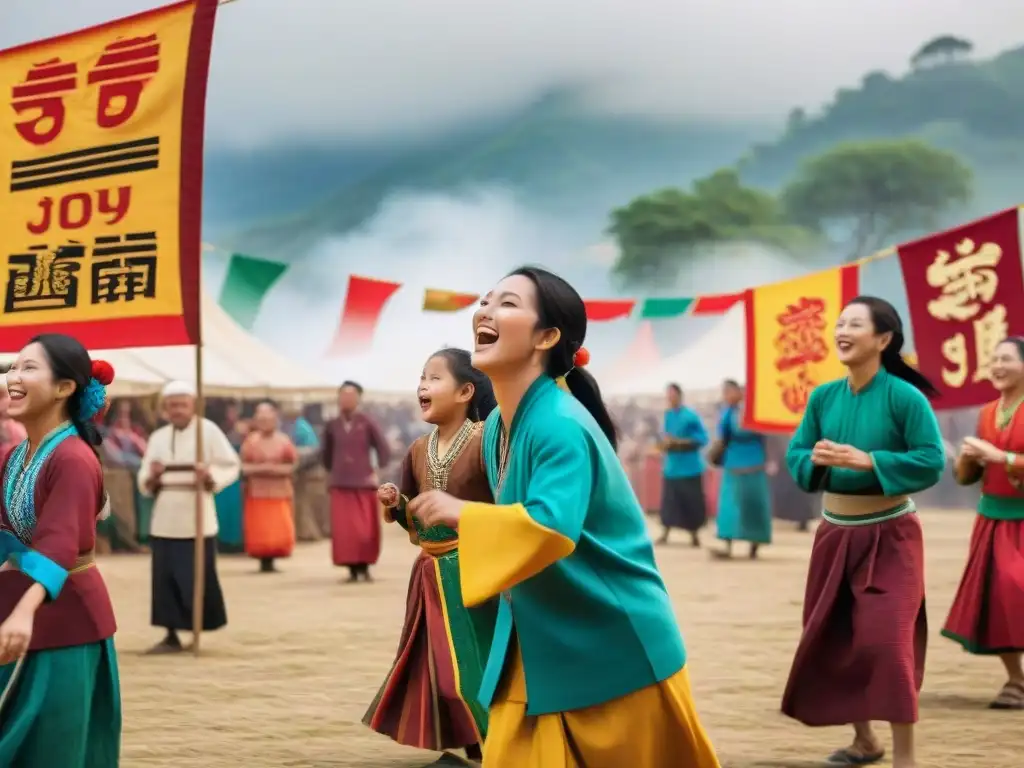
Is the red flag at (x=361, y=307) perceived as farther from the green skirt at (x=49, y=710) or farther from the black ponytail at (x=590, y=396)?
the black ponytail at (x=590, y=396)

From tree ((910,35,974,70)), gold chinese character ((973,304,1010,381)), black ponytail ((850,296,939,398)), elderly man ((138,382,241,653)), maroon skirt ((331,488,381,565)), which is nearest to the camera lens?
black ponytail ((850,296,939,398))

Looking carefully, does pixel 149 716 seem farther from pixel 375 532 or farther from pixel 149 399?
pixel 149 399

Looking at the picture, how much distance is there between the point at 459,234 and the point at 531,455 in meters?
53.1

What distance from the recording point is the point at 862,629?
462 cm

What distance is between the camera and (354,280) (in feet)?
47.9

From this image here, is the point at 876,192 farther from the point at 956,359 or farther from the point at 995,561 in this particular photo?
the point at 995,561

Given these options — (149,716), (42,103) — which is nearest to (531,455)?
(149,716)

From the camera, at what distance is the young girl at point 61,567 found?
333cm

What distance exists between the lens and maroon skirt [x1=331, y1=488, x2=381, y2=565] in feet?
38.2

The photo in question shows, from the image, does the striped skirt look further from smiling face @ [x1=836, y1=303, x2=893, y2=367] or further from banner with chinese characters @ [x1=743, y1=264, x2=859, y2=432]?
banner with chinese characters @ [x1=743, y1=264, x2=859, y2=432]

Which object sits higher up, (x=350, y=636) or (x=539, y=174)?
(x=539, y=174)

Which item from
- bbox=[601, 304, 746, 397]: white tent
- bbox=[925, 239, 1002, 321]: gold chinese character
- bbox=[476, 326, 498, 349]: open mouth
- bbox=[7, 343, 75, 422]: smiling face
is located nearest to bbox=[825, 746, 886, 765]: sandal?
bbox=[476, 326, 498, 349]: open mouth

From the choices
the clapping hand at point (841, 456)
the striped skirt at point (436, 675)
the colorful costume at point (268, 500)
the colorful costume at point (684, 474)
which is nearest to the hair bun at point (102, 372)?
the striped skirt at point (436, 675)

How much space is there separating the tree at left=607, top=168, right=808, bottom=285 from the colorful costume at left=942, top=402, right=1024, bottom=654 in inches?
1851
